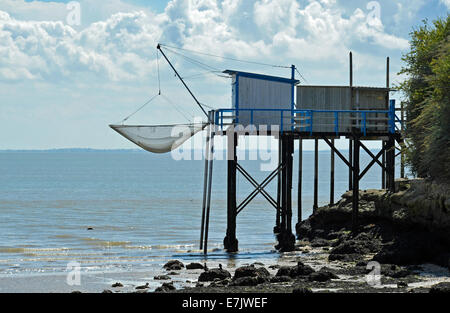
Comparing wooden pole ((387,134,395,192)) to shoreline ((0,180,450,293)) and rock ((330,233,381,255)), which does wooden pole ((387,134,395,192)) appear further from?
rock ((330,233,381,255))

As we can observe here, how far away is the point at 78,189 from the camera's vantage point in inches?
3844

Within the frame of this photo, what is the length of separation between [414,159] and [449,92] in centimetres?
349

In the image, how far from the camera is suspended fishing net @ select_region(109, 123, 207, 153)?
27.5 meters

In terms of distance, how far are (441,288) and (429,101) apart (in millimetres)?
10756

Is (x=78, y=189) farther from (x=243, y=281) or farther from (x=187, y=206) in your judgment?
(x=243, y=281)

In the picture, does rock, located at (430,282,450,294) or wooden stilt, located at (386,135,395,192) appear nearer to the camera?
rock, located at (430,282,450,294)

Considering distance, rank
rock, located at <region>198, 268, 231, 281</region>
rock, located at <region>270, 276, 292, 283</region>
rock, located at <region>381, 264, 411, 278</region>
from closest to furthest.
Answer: rock, located at <region>270, 276, 292, 283</region> → rock, located at <region>381, 264, 411, 278</region> → rock, located at <region>198, 268, 231, 281</region>

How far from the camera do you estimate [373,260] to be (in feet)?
76.6

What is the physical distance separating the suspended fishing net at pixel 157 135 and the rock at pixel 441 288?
12854 mm

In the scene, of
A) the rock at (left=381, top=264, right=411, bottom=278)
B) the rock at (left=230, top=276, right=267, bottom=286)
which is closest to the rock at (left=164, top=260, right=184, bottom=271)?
the rock at (left=230, top=276, right=267, bottom=286)

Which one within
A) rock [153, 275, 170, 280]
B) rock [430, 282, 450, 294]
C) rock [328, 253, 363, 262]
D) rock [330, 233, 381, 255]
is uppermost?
rock [330, 233, 381, 255]

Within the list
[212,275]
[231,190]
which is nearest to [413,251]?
[212,275]

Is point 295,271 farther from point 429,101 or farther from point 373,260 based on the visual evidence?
point 429,101

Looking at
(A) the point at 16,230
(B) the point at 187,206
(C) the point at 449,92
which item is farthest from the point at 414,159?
(B) the point at 187,206
